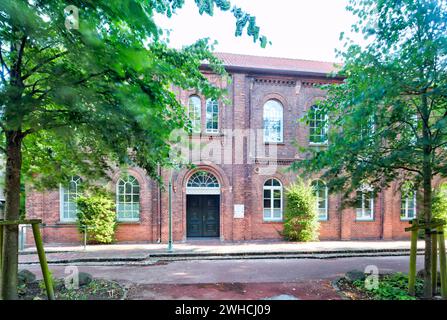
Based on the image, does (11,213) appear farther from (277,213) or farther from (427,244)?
(277,213)

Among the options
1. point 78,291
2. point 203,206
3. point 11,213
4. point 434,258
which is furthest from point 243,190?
point 11,213

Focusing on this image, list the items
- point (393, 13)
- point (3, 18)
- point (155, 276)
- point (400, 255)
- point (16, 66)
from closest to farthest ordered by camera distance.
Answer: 1. point (3, 18)
2. point (16, 66)
3. point (393, 13)
4. point (155, 276)
5. point (400, 255)

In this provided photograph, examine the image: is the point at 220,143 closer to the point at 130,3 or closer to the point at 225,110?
the point at 225,110

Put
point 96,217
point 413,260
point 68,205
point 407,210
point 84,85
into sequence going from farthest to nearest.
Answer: point 407,210, point 68,205, point 96,217, point 413,260, point 84,85

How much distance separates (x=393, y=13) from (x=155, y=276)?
8.77 metres

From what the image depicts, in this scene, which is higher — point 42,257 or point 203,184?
point 203,184

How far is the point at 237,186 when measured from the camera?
1289 centimetres

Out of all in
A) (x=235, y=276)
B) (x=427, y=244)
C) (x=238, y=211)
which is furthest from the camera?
(x=238, y=211)

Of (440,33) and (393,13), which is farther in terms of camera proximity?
(393,13)

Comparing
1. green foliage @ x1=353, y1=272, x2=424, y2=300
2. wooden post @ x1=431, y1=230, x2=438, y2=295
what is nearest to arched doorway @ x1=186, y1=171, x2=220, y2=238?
green foliage @ x1=353, y1=272, x2=424, y2=300

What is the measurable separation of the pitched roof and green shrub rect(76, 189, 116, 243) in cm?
972

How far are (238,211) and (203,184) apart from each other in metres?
2.28

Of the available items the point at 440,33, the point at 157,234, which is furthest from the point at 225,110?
the point at 440,33
